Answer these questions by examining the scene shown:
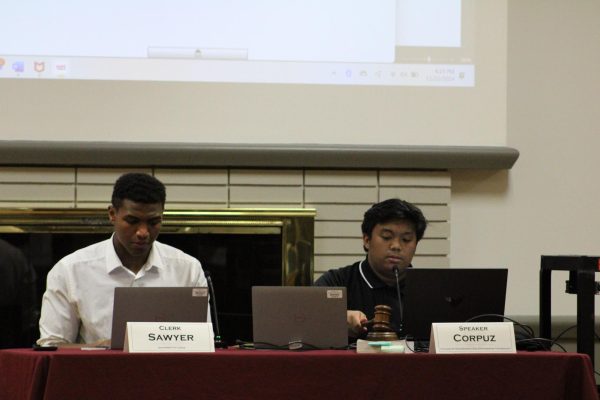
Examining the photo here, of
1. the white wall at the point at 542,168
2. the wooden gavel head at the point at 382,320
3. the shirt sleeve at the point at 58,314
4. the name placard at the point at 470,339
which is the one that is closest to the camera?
the name placard at the point at 470,339

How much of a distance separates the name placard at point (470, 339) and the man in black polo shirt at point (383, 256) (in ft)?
3.07

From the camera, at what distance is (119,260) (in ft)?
10.3

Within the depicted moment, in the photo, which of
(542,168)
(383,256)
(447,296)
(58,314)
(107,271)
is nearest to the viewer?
(447,296)

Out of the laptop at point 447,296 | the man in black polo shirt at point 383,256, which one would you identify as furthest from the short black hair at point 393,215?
the laptop at point 447,296

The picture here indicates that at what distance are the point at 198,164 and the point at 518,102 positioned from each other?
1397 mm

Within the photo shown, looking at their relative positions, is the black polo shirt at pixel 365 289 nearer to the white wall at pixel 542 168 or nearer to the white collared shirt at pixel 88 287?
the white collared shirt at pixel 88 287

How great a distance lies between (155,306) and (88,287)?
748 mm

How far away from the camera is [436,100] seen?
4004 mm

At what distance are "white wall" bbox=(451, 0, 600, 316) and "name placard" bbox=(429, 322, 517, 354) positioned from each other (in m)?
1.82

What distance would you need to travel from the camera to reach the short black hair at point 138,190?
308 cm

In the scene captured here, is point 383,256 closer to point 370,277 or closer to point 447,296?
point 370,277
